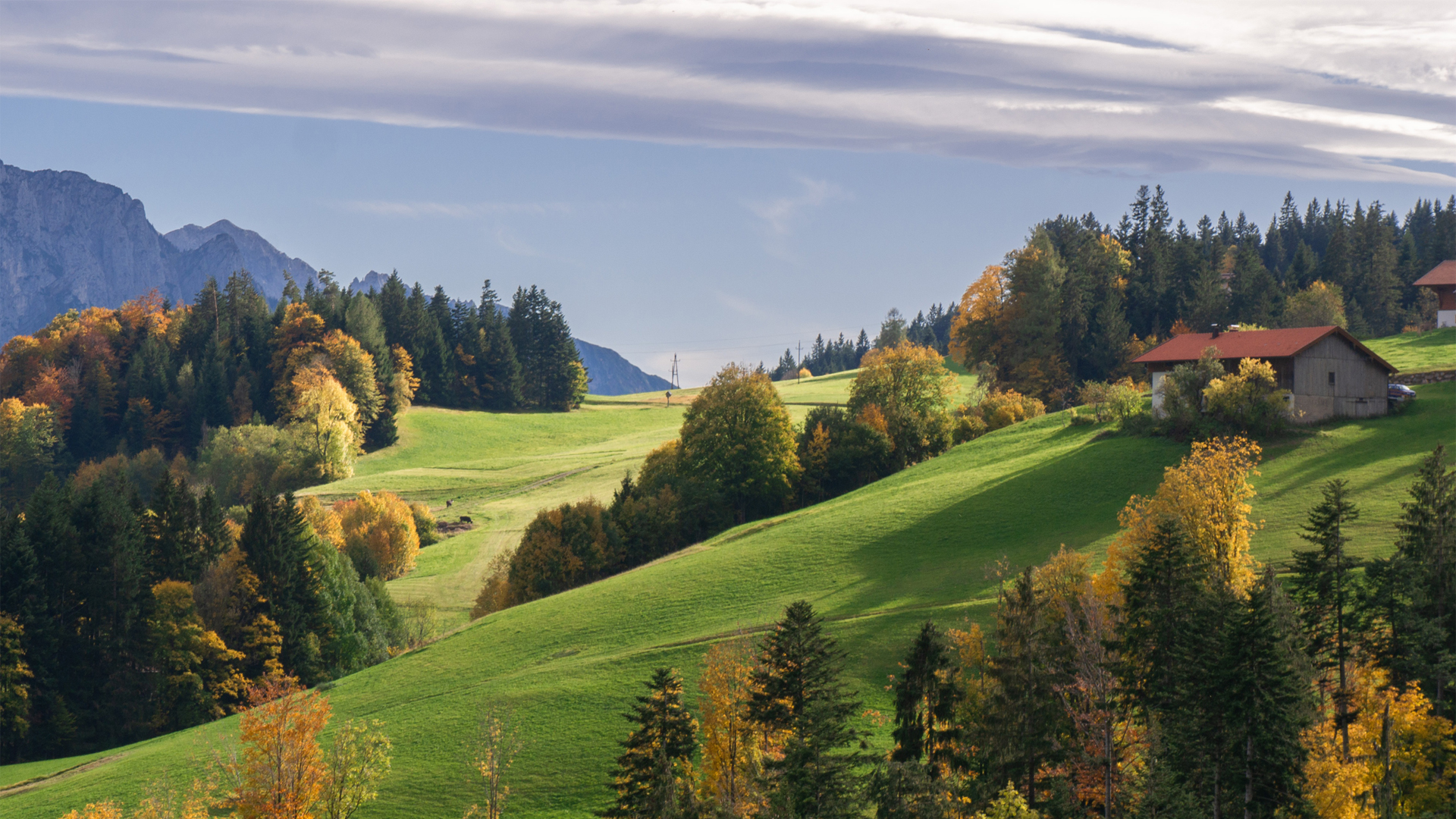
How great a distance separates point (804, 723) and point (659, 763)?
5269 mm

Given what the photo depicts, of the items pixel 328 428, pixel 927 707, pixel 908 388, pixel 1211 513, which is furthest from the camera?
pixel 328 428

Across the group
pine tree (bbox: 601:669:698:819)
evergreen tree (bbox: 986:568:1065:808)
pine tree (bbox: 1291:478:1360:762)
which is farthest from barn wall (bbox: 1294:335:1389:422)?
pine tree (bbox: 601:669:698:819)

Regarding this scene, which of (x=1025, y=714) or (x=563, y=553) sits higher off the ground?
(x=563, y=553)

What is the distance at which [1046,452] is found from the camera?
7525cm

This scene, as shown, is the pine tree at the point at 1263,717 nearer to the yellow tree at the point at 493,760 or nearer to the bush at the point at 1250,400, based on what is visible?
the yellow tree at the point at 493,760

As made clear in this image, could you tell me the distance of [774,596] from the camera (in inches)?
2298

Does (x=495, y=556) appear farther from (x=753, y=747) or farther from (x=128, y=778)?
(x=753, y=747)

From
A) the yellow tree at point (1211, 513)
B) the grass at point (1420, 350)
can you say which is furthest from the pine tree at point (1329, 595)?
the grass at point (1420, 350)

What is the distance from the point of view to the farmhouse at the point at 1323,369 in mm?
68875

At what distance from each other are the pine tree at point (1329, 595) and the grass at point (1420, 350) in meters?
44.8

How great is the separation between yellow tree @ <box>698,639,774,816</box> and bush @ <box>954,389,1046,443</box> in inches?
2214

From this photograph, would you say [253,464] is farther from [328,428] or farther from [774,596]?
[774,596]

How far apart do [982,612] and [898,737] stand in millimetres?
13813

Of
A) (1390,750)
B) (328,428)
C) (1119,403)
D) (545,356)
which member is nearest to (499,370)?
(545,356)
